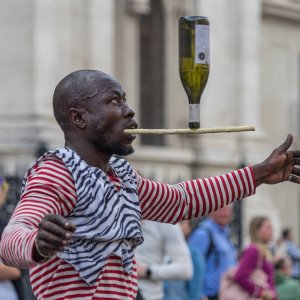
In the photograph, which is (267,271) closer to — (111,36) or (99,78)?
(99,78)

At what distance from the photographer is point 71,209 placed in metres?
4.79

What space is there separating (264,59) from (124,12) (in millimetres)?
5222

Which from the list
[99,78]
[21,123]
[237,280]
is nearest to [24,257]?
[99,78]

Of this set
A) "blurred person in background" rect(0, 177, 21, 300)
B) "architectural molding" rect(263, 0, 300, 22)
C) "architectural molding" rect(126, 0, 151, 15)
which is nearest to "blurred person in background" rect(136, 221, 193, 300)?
"blurred person in background" rect(0, 177, 21, 300)

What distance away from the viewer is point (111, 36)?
73.7 ft

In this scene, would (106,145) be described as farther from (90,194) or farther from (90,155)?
(90,194)

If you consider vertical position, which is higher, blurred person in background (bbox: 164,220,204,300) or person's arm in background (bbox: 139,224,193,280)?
person's arm in background (bbox: 139,224,193,280)

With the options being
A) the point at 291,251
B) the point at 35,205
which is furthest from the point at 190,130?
the point at 291,251

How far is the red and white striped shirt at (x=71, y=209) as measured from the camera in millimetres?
4426

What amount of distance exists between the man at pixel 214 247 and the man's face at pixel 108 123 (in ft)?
19.9

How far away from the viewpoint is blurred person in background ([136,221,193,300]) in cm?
948

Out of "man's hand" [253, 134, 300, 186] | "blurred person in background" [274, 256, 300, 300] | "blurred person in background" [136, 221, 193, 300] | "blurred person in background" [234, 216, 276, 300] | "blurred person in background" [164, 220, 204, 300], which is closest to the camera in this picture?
"man's hand" [253, 134, 300, 186]

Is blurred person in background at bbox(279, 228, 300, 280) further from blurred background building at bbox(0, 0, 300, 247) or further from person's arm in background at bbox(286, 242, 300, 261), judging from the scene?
blurred background building at bbox(0, 0, 300, 247)

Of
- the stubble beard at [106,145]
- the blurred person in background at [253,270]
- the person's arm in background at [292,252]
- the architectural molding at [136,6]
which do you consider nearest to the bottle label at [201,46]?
the stubble beard at [106,145]
